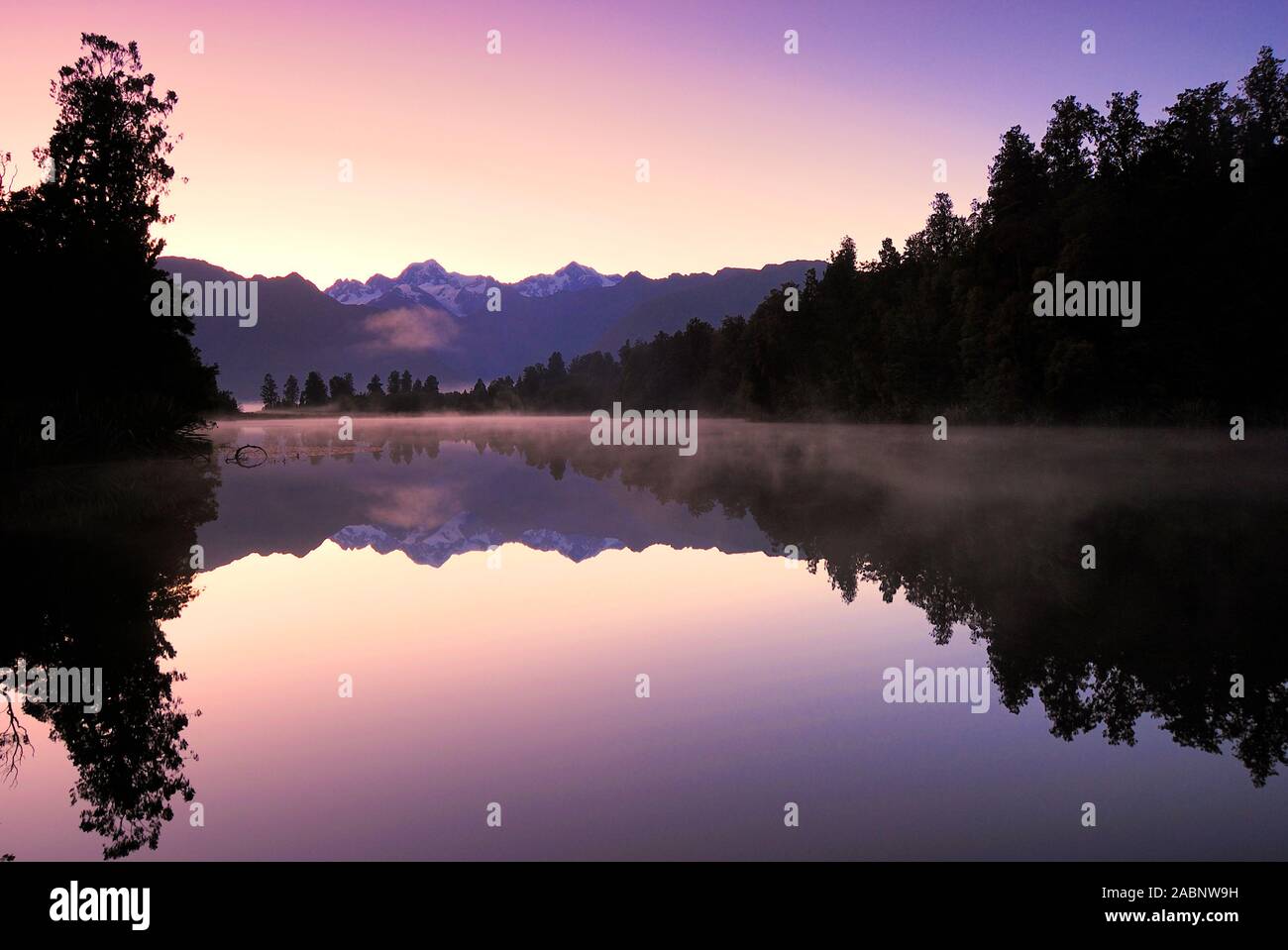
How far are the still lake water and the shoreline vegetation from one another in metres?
15.1

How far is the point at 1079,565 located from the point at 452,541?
15.4m

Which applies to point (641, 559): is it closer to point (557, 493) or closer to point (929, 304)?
point (557, 493)

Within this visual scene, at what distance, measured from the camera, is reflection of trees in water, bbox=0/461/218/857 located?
7871mm

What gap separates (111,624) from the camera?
13.5 m

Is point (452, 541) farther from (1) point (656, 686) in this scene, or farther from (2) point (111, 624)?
(1) point (656, 686)

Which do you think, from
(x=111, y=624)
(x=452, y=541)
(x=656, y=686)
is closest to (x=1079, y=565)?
(x=656, y=686)

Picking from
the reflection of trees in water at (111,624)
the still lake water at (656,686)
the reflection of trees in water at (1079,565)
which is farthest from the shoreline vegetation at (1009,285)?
the reflection of trees in water at (1079,565)

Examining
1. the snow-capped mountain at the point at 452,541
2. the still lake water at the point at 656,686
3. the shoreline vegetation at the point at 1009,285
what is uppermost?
the shoreline vegetation at the point at 1009,285

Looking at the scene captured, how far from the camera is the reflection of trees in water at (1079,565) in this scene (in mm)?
9922

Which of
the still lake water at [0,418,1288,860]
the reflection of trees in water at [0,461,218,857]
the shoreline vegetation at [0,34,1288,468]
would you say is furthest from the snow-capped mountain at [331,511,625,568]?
the shoreline vegetation at [0,34,1288,468]

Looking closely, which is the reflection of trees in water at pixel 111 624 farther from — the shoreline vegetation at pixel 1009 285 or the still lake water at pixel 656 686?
the shoreline vegetation at pixel 1009 285

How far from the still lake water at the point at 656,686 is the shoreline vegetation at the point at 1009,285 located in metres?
15.1

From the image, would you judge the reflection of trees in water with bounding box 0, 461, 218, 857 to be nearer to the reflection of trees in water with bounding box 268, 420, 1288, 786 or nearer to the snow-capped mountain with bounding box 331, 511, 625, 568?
the snow-capped mountain with bounding box 331, 511, 625, 568

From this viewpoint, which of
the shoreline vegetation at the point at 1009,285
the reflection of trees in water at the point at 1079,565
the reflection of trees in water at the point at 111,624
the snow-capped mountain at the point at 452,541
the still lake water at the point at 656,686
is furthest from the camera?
the shoreline vegetation at the point at 1009,285
